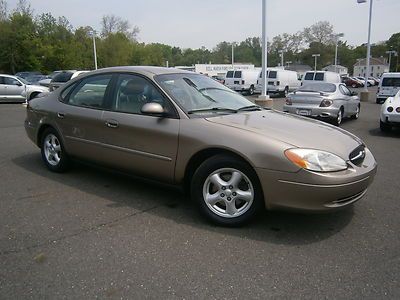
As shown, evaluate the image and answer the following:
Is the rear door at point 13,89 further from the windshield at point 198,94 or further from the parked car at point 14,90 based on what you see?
the windshield at point 198,94

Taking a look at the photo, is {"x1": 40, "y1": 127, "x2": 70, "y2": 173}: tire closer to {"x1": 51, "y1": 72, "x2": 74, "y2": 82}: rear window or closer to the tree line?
{"x1": 51, "y1": 72, "x2": 74, "y2": 82}: rear window

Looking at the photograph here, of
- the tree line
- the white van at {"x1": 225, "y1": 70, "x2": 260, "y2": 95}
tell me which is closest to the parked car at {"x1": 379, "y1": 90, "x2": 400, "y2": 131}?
the white van at {"x1": 225, "y1": 70, "x2": 260, "y2": 95}

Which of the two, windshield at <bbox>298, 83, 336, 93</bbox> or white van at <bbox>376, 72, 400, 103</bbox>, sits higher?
windshield at <bbox>298, 83, 336, 93</bbox>

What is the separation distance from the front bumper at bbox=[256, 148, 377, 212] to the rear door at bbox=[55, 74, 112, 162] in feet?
7.07

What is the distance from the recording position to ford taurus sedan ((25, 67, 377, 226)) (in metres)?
3.42

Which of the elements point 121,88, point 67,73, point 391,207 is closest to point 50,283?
point 121,88

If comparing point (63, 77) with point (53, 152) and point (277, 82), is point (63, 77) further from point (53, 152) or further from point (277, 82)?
point (277, 82)

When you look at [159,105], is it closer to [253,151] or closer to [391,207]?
[253,151]

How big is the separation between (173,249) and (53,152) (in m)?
3.08

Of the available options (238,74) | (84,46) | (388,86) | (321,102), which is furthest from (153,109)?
(84,46)

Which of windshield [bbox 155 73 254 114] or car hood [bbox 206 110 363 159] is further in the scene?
windshield [bbox 155 73 254 114]

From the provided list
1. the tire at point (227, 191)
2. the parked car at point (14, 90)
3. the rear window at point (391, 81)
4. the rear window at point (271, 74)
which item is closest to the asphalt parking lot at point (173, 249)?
the tire at point (227, 191)

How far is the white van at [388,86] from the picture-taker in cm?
2147

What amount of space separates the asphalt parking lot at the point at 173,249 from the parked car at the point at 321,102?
6705 millimetres
